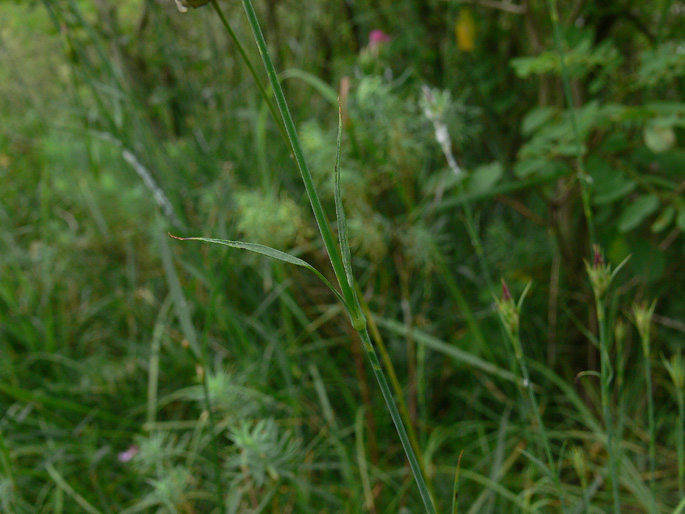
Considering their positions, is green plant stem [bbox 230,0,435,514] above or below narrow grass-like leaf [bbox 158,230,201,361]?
above

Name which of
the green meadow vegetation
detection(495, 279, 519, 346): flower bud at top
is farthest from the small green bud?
detection(495, 279, 519, 346): flower bud at top

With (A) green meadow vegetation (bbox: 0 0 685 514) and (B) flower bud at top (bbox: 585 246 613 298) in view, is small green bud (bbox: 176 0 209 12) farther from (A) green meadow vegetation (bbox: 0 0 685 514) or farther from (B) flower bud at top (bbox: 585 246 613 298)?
(B) flower bud at top (bbox: 585 246 613 298)

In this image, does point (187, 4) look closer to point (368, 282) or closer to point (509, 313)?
point (509, 313)

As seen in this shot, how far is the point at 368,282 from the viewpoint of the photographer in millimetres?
805

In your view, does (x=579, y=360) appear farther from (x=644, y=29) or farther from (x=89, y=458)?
(x=89, y=458)

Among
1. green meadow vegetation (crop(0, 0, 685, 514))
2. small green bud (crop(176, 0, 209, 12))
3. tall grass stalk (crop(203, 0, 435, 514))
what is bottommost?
green meadow vegetation (crop(0, 0, 685, 514))

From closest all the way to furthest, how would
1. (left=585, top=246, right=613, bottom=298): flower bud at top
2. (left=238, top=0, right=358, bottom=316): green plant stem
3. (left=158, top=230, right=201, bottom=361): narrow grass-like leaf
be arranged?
(left=238, top=0, right=358, bottom=316): green plant stem
(left=585, top=246, right=613, bottom=298): flower bud at top
(left=158, top=230, right=201, bottom=361): narrow grass-like leaf

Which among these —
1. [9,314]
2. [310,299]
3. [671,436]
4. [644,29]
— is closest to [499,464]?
[671,436]

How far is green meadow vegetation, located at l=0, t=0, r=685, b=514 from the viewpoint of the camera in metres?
0.60

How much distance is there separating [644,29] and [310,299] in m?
0.74

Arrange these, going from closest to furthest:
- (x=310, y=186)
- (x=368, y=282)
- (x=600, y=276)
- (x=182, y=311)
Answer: (x=310, y=186)
(x=600, y=276)
(x=182, y=311)
(x=368, y=282)

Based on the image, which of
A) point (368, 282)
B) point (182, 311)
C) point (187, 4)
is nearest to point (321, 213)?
point (187, 4)

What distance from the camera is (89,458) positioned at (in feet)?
2.39

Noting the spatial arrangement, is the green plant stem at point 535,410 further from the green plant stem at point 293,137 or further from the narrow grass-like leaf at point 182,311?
the narrow grass-like leaf at point 182,311
